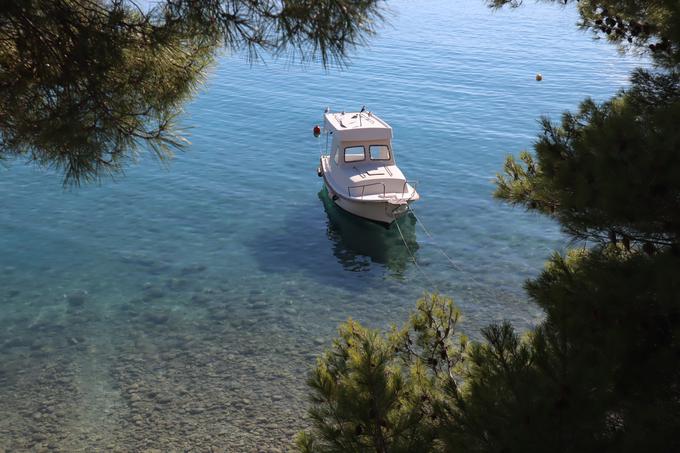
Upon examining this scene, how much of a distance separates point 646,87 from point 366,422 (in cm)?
343

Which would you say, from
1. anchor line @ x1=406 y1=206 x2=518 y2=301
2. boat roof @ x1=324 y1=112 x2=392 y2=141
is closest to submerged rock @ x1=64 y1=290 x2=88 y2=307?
boat roof @ x1=324 y1=112 x2=392 y2=141

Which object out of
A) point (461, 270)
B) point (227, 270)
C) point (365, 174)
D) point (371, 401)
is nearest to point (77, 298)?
point (227, 270)

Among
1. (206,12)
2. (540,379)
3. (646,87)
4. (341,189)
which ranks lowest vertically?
(341,189)

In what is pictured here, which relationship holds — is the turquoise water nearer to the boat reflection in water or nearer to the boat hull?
the boat reflection in water

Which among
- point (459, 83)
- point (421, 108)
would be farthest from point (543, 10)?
point (421, 108)

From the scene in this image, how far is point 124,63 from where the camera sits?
6.61m

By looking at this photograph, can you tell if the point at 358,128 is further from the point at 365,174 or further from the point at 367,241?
the point at 367,241

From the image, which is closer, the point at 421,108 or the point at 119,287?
the point at 119,287

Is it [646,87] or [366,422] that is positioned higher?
[646,87]

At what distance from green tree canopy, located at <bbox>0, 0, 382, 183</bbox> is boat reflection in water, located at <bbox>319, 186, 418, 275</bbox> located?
1187 centimetres

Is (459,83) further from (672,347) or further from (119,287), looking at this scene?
(672,347)

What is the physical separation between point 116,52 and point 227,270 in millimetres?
12259

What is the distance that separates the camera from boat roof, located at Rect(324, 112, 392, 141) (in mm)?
22000

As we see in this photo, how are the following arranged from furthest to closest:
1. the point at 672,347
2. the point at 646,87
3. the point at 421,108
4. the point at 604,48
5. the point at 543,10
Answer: the point at 543,10
the point at 604,48
the point at 421,108
the point at 646,87
the point at 672,347
